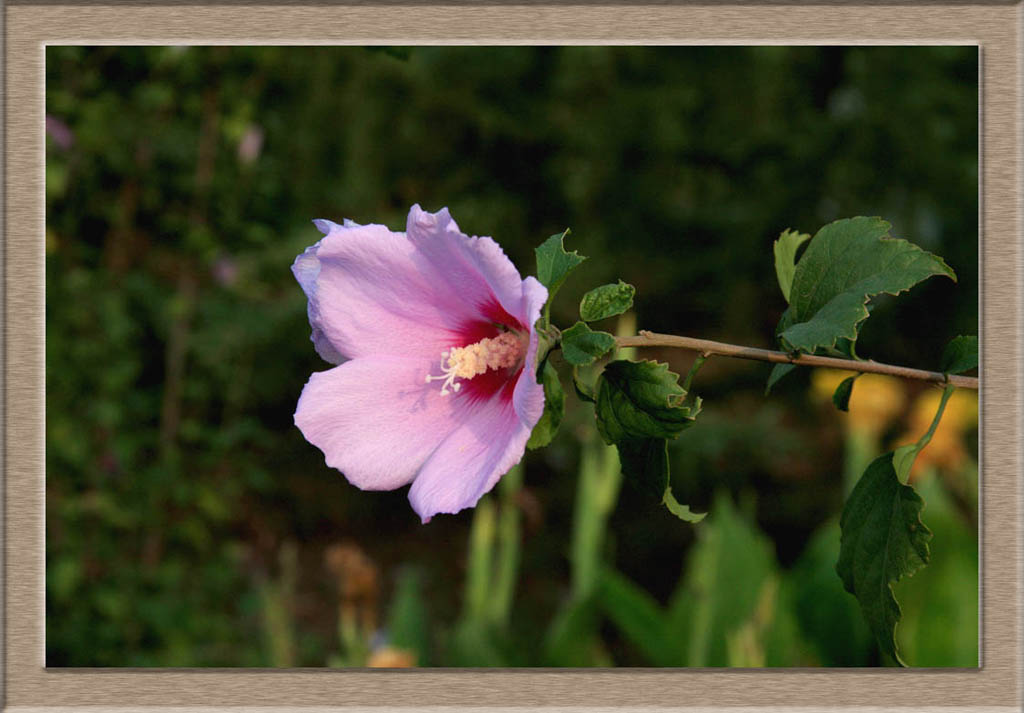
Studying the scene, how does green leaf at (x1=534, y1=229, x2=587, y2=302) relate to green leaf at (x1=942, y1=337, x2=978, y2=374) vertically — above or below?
above

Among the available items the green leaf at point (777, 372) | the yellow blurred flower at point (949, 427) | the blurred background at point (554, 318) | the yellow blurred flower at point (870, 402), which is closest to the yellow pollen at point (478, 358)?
the green leaf at point (777, 372)

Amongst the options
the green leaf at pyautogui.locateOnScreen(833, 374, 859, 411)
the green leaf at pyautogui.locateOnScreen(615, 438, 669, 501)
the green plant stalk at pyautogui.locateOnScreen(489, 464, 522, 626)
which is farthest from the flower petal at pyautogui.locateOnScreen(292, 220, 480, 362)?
the green plant stalk at pyautogui.locateOnScreen(489, 464, 522, 626)

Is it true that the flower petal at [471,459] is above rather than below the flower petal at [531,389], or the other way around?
below

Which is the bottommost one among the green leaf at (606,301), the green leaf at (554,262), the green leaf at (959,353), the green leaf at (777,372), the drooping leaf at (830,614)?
the drooping leaf at (830,614)

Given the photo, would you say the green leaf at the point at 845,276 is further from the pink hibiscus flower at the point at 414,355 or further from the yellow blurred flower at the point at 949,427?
the yellow blurred flower at the point at 949,427

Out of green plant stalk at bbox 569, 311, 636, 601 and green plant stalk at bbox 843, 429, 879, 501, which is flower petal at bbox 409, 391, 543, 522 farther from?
green plant stalk at bbox 843, 429, 879, 501

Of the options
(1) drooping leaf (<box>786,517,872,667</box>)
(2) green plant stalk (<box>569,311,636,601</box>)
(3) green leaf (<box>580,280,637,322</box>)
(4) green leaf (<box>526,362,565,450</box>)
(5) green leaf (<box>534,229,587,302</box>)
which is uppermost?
(5) green leaf (<box>534,229,587,302</box>)

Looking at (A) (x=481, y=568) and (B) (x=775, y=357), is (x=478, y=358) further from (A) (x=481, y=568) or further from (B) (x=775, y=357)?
(A) (x=481, y=568)
